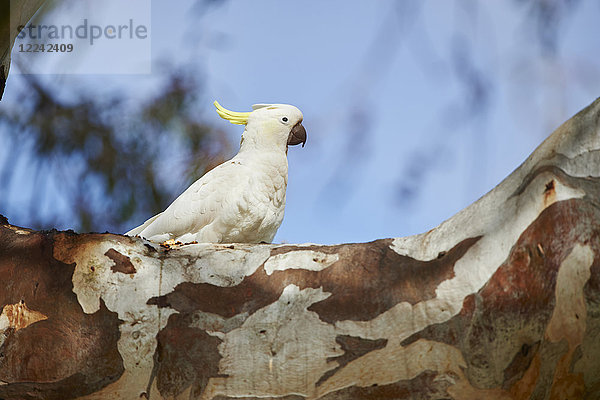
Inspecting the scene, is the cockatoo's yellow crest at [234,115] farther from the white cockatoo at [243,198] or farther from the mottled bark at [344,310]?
the mottled bark at [344,310]

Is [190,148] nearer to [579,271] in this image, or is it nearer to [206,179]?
[206,179]

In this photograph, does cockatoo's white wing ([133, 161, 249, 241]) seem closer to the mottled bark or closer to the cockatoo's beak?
the cockatoo's beak

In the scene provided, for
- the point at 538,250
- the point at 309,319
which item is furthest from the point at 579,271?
the point at 309,319

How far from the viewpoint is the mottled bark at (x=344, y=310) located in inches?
32.9

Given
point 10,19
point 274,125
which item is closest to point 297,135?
point 274,125

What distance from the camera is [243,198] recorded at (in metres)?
1.86

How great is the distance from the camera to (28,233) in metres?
1.08

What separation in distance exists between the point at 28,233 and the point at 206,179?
2.94 ft

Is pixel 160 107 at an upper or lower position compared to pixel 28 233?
upper

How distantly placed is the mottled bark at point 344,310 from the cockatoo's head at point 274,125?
1.07m

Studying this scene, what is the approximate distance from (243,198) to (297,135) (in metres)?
0.42

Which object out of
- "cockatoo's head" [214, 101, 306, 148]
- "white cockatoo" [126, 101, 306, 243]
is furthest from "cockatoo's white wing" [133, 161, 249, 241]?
"cockatoo's head" [214, 101, 306, 148]

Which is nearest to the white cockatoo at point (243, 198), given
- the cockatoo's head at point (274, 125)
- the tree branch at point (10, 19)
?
the cockatoo's head at point (274, 125)

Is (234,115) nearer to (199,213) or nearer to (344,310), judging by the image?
(199,213)
